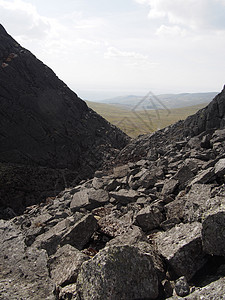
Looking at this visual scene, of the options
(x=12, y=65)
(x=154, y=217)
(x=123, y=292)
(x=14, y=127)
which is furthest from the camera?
(x=12, y=65)

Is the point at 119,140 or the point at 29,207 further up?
the point at 119,140

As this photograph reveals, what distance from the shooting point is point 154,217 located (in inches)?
443

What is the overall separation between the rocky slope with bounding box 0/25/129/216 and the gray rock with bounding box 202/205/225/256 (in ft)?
84.3

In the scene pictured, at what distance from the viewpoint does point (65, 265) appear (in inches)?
333

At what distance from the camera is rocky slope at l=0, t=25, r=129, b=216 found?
31531 millimetres

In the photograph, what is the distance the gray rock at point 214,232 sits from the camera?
654 centimetres

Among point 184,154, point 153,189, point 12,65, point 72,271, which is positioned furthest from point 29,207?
point 12,65

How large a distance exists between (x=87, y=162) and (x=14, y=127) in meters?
13.3

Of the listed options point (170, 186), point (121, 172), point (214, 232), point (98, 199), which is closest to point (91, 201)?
point (98, 199)

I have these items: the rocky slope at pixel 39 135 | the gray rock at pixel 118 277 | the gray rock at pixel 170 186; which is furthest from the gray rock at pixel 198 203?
the rocky slope at pixel 39 135

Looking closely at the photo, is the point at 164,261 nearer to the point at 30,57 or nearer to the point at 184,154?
the point at 184,154

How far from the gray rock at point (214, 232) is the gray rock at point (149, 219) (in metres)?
4.46

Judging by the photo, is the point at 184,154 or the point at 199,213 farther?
the point at 184,154

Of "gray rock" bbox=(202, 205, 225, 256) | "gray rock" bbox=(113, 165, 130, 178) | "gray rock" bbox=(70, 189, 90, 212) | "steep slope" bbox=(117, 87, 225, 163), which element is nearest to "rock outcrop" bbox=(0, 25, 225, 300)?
"gray rock" bbox=(202, 205, 225, 256)
